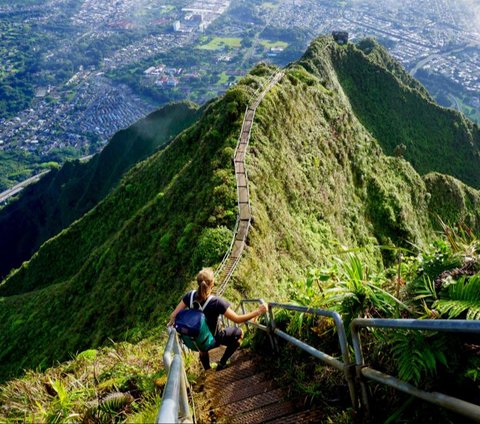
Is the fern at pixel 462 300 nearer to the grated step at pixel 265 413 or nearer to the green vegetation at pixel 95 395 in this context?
the grated step at pixel 265 413

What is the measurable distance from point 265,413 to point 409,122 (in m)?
73.1

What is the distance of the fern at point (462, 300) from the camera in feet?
14.8

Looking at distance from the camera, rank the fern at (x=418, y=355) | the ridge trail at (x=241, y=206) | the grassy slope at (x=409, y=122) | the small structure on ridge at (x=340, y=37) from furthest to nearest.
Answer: the small structure on ridge at (x=340, y=37) → the grassy slope at (x=409, y=122) → the ridge trail at (x=241, y=206) → the fern at (x=418, y=355)

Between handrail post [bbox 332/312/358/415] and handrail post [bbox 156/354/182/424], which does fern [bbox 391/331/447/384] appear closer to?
handrail post [bbox 332/312/358/415]

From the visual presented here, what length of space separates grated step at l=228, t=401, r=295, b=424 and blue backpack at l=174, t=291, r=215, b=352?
1572mm

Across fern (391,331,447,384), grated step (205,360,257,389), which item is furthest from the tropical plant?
grated step (205,360,257,389)

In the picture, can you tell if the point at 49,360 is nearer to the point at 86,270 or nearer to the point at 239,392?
the point at 86,270

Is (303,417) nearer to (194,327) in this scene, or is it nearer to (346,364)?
(346,364)

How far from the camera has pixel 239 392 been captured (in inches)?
299

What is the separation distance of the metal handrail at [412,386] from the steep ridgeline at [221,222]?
1127cm

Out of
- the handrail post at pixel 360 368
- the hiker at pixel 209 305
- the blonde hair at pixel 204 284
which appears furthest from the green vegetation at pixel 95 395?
the handrail post at pixel 360 368

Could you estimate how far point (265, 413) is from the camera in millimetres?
6543

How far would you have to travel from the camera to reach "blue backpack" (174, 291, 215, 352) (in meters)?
7.61

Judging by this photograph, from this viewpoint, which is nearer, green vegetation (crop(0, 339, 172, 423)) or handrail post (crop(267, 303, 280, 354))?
green vegetation (crop(0, 339, 172, 423))
